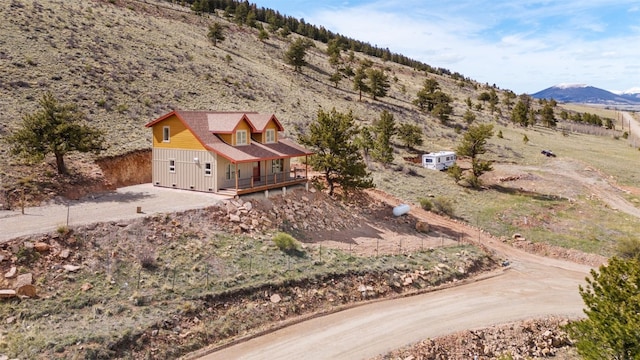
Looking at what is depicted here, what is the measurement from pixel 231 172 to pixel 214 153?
2.05m

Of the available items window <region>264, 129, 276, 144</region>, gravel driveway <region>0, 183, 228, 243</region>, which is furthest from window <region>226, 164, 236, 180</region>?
window <region>264, 129, 276, 144</region>

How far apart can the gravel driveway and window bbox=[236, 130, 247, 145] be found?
15.8ft

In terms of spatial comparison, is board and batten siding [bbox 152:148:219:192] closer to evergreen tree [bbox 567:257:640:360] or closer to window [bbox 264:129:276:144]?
window [bbox 264:129:276:144]

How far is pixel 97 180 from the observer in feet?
104

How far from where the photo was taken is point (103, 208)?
85.9 feet

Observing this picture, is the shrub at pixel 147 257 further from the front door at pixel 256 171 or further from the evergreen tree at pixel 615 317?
the evergreen tree at pixel 615 317

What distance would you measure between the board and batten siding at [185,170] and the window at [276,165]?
5.86 m

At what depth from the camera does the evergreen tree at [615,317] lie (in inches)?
582

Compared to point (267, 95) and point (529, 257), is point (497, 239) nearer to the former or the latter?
point (529, 257)

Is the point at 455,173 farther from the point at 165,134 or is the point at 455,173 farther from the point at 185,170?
the point at 165,134

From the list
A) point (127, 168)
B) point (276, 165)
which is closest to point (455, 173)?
point (276, 165)

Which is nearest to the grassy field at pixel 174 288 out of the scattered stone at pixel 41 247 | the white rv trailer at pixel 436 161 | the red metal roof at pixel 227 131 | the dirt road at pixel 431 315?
the scattered stone at pixel 41 247

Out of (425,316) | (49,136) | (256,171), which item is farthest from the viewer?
(256,171)

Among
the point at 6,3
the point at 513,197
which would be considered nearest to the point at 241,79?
the point at 6,3
